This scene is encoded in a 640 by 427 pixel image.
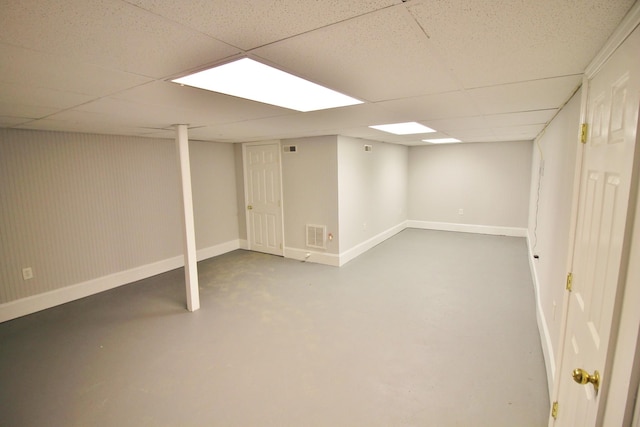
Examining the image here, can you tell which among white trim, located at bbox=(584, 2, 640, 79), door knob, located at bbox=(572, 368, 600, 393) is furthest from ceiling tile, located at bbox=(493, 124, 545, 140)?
door knob, located at bbox=(572, 368, 600, 393)

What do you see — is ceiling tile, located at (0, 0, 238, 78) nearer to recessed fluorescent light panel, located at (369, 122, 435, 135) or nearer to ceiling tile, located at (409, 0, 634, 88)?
ceiling tile, located at (409, 0, 634, 88)

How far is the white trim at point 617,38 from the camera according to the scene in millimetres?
941

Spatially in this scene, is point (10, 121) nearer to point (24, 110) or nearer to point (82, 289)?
point (24, 110)

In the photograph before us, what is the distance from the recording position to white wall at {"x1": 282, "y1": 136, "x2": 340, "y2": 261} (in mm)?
4953

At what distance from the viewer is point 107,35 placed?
113 cm

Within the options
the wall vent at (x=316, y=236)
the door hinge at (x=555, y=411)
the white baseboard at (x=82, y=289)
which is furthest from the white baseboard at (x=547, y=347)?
the white baseboard at (x=82, y=289)

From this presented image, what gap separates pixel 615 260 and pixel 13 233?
205 inches

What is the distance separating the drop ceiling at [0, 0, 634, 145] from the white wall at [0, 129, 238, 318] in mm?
1735

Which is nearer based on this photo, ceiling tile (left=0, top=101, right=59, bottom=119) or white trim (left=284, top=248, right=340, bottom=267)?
ceiling tile (left=0, top=101, right=59, bottom=119)

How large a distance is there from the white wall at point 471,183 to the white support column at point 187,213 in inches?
235

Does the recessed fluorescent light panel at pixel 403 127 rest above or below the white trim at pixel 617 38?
above

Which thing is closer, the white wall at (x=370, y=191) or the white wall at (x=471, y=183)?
the white wall at (x=370, y=191)

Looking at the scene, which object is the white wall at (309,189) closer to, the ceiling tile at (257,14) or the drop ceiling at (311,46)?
the drop ceiling at (311,46)

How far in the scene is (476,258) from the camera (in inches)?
210
